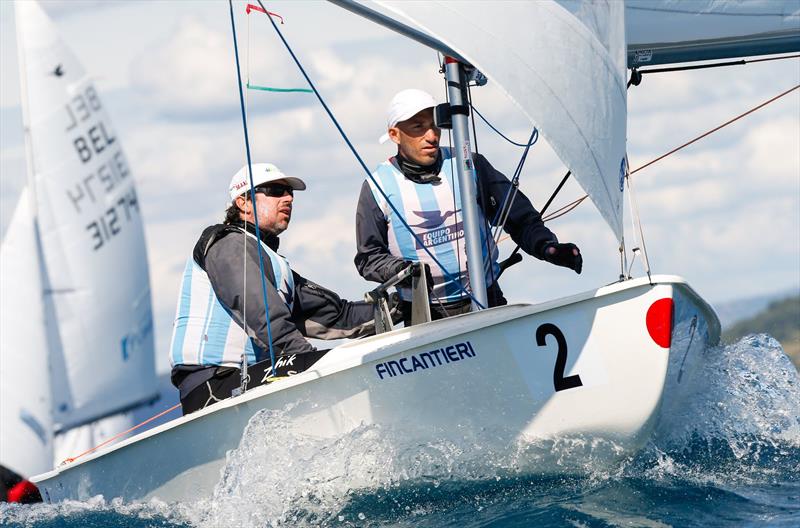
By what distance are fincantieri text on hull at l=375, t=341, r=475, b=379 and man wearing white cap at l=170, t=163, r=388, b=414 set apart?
1.94ft

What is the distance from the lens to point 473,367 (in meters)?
4.37

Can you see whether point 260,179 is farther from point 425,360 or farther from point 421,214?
point 425,360

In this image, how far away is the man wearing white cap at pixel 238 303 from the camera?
16.6 ft

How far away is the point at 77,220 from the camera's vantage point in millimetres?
13172

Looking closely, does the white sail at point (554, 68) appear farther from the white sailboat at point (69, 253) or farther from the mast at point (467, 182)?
the white sailboat at point (69, 253)

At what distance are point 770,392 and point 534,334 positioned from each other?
3.97 feet

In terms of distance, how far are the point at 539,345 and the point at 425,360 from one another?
0.40m

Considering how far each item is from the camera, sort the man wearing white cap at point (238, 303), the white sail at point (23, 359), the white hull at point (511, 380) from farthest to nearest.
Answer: the white sail at point (23, 359)
the man wearing white cap at point (238, 303)
the white hull at point (511, 380)

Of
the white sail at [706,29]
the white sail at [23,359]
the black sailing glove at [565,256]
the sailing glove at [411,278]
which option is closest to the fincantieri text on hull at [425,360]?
the sailing glove at [411,278]

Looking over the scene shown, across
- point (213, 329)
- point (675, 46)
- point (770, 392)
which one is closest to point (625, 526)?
point (770, 392)

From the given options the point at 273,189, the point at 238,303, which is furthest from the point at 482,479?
the point at 273,189

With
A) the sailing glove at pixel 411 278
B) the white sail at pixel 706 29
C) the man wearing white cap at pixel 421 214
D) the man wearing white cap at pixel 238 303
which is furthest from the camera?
the white sail at pixel 706 29

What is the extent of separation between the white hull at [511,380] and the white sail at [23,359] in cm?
734

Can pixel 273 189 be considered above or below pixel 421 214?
above
